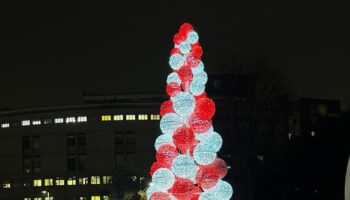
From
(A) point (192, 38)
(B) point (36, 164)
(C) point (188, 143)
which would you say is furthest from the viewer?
(B) point (36, 164)

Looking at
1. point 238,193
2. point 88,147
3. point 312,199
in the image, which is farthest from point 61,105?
point 312,199

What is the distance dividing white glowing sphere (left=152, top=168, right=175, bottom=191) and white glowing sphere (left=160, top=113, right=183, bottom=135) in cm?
134

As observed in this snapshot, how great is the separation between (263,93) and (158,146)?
18.5m

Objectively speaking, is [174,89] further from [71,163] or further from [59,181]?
[71,163]

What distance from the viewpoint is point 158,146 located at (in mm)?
21953

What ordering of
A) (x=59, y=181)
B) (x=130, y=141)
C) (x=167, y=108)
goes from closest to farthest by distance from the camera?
(x=167, y=108) < (x=59, y=181) < (x=130, y=141)

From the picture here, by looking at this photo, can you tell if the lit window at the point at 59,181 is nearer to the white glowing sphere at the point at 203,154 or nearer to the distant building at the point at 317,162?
the distant building at the point at 317,162

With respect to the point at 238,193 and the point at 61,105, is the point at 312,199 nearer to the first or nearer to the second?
the point at 238,193

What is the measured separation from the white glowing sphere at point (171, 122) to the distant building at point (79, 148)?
64899 millimetres

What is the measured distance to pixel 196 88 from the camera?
22.3 m

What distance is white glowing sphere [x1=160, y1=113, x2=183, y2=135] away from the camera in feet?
71.7

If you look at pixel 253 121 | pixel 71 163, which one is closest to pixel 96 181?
pixel 71 163

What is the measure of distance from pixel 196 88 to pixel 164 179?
10.1 feet

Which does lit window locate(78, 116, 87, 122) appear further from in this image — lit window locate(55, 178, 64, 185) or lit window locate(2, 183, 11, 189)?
lit window locate(2, 183, 11, 189)
